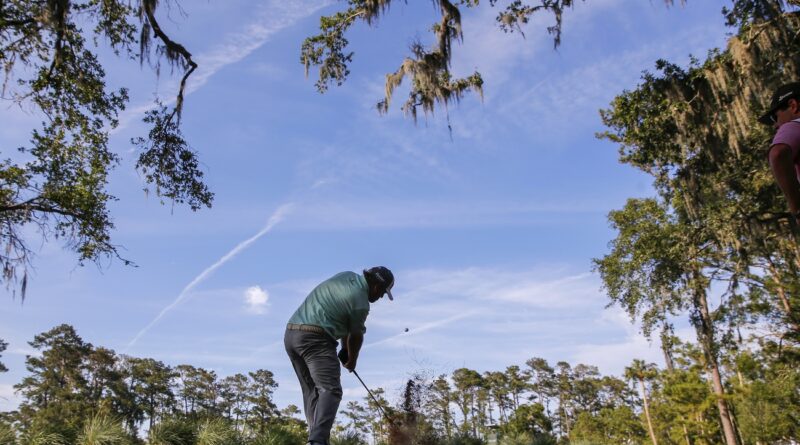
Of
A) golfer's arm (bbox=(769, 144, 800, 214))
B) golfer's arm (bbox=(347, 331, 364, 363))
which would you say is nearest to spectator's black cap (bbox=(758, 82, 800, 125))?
golfer's arm (bbox=(769, 144, 800, 214))

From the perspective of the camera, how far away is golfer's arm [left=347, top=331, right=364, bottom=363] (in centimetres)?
353

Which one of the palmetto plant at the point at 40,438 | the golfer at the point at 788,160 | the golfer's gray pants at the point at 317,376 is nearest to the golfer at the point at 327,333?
the golfer's gray pants at the point at 317,376

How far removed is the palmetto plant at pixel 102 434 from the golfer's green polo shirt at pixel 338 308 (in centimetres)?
379

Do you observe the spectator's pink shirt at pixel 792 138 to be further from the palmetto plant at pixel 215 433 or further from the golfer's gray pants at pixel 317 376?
the palmetto plant at pixel 215 433

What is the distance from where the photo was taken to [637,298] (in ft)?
57.5

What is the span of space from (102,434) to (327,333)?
13.3 feet

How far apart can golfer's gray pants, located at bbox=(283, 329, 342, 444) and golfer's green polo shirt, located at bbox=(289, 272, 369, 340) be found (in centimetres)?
9

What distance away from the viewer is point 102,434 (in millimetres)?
5793

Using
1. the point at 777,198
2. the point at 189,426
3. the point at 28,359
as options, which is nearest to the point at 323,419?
the point at 189,426

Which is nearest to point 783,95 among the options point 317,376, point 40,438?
point 317,376

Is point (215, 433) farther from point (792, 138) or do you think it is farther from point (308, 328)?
point (792, 138)

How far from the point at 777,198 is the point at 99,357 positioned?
5531cm

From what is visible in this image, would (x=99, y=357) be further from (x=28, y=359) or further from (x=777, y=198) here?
(x=777, y=198)

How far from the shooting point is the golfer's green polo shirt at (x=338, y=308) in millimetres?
3367
